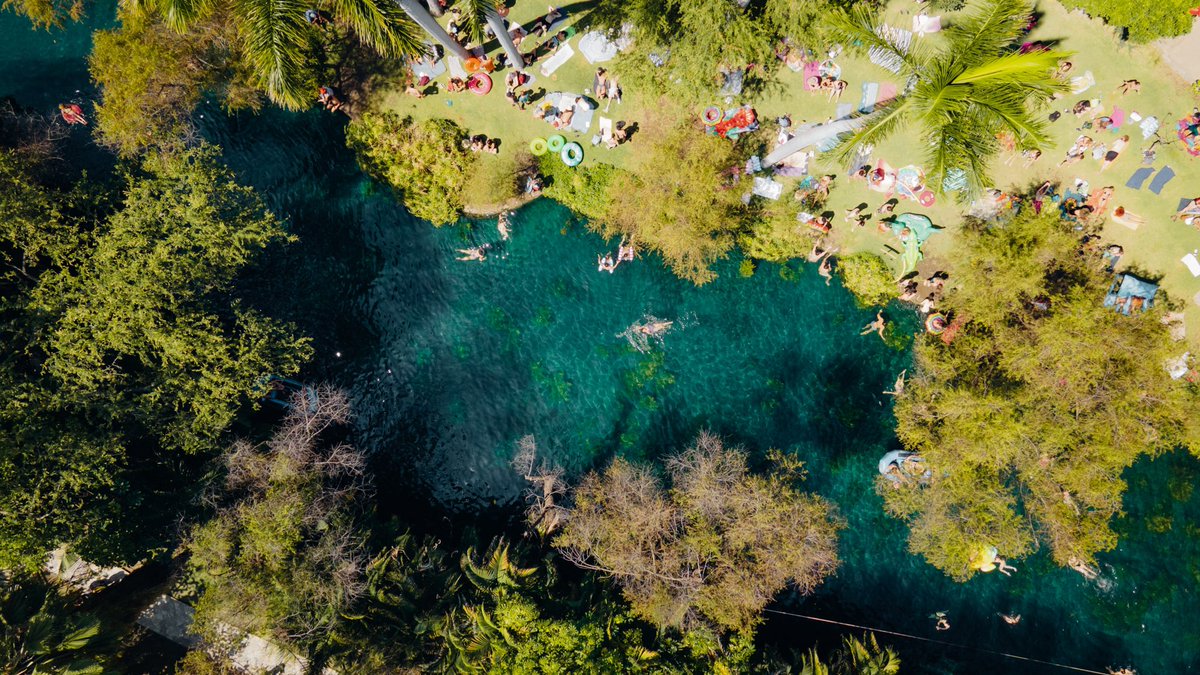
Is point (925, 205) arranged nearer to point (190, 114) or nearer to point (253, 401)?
point (253, 401)

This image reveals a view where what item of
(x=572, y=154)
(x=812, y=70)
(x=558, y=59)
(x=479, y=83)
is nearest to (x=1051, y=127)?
(x=812, y=70)

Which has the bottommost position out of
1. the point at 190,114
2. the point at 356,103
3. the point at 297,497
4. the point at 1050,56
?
the point at 297,497

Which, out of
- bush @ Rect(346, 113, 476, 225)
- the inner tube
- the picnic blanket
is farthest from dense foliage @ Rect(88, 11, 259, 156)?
the picnic blanket

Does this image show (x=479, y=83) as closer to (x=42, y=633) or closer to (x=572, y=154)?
(x=572, y=154)

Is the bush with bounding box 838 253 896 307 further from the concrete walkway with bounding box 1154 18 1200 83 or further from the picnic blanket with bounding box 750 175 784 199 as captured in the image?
the concrete walkway with bounding box 1154 18 1200 83

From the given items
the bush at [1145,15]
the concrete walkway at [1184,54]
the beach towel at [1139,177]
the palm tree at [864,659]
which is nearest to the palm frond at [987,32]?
the bush at [1145,15]

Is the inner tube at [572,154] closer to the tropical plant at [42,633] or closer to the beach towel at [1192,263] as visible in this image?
the tropical plant at [42,633]

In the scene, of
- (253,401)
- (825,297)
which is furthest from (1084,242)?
(253,401)
